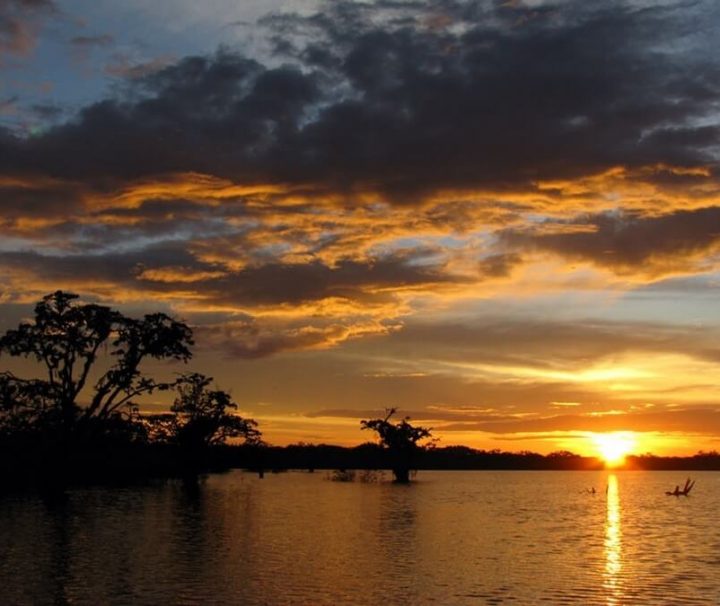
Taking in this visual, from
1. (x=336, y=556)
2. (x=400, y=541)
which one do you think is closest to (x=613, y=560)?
(x=400, y=541)

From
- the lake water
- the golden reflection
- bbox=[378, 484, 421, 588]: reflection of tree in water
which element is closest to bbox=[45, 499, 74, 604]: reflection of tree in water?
the lake water

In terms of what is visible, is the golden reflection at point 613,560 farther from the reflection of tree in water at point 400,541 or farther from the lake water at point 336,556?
the reflection of tree in water at point 400,541

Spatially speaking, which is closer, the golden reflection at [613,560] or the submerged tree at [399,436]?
the golden reflection at [613,560]

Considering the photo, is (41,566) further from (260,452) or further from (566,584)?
(260,452)

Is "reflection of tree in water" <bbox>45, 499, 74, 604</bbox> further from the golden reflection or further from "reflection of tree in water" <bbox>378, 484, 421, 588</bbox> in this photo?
the golden reflection

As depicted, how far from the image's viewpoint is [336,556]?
42.0m

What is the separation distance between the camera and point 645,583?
116ft

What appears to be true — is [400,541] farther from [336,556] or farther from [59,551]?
[59,551]

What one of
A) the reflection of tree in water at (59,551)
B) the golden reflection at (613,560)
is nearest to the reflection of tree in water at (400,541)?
the golden reflection at (613,560)

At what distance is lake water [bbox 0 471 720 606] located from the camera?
31.3 meters

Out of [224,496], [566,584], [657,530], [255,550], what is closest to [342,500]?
[224,496]

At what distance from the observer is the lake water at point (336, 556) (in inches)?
1233

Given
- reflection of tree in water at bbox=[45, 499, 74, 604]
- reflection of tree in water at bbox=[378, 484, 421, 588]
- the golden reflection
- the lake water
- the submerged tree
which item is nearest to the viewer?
reflection of tree in water at bbox=[45, 499, 74, 604]

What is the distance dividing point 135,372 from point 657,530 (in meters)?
43.9
